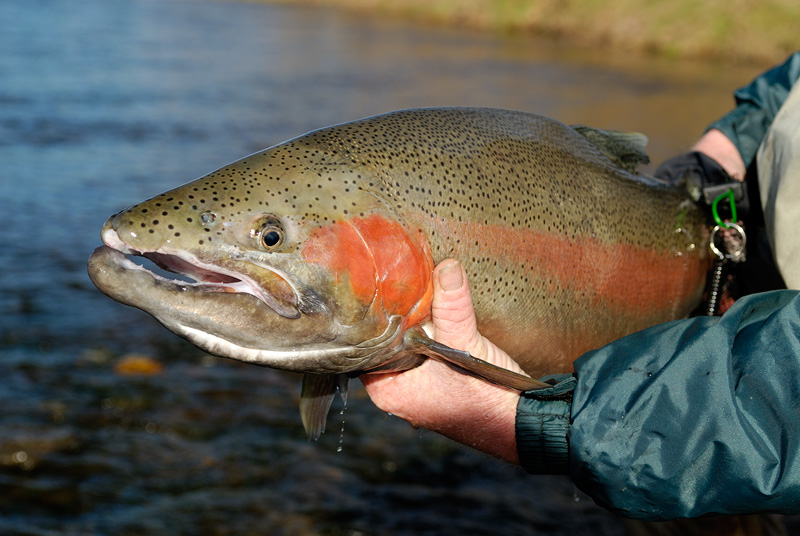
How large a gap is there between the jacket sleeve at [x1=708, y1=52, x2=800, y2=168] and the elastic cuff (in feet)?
5.49

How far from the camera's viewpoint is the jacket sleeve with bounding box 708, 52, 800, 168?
3.14 meters

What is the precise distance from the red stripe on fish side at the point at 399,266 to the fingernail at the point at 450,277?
3cm

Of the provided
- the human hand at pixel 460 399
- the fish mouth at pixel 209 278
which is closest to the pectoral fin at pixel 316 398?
the human hand at pixel 460 399

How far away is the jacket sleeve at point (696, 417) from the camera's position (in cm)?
175

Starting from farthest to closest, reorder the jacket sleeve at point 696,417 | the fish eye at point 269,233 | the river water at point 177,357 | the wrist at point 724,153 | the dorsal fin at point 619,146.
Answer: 1. the river water at point 177,357
2. the wrist at point 724,153
3. the dorsal fin at point 619,146
4. the fish eye at point 269,233
5. the jacket sleeve at point 696,417

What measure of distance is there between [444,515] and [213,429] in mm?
1484

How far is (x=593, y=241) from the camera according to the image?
97.0 inches

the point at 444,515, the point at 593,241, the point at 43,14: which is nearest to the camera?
the point at 593,241

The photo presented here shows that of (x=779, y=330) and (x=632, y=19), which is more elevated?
(x=632, y=19)

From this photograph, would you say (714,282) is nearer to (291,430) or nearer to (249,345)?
(249,345)

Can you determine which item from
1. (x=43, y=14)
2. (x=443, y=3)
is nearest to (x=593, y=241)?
(x=43, y=14)

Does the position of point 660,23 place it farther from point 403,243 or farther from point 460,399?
point 403,243

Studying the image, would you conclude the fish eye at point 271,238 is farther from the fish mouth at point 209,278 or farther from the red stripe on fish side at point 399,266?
the red stripe on fish side at point 399,266

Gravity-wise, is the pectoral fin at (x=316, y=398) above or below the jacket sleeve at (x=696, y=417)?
below
